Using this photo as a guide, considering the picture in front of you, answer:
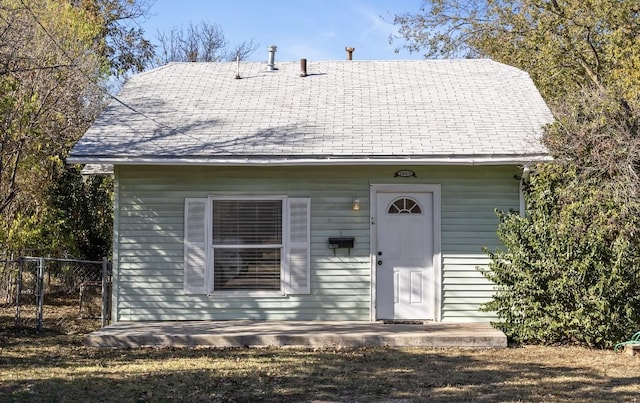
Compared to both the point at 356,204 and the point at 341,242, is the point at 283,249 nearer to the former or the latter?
the point at 341,242

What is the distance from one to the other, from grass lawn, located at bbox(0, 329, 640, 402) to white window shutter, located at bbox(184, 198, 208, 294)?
5.70ft

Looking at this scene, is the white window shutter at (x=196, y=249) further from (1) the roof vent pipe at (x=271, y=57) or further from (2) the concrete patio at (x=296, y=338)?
(1) the roof vent pipe at (x=271, y=57)

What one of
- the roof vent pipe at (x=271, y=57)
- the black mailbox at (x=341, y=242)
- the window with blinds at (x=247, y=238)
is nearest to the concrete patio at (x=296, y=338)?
the window with blinds at (x=247, y=238)

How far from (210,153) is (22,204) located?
641 centimetres

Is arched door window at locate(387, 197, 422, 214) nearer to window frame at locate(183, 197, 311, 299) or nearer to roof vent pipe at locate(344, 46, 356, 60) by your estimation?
window frame at locate(183, 197, 311, 299)

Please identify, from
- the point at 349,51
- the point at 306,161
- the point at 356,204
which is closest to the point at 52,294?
the point at 306,161

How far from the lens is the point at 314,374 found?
8438 mm

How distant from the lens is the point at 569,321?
33.2ft

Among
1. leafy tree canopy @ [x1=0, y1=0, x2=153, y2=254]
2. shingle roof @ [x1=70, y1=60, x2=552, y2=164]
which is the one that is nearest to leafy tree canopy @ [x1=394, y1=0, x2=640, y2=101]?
shingle roof @ [x1=70, y1=60, x2=552, y2=164]

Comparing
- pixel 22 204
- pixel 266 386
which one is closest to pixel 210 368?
pixel 266 386

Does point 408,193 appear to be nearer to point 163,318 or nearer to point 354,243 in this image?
point 354,243

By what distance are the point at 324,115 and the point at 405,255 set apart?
2.89 m

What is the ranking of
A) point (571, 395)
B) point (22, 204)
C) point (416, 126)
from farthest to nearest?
1. point (22, 204)
2. point (416, 126)
3. point (571, 395)

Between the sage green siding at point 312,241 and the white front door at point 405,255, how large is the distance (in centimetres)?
20
